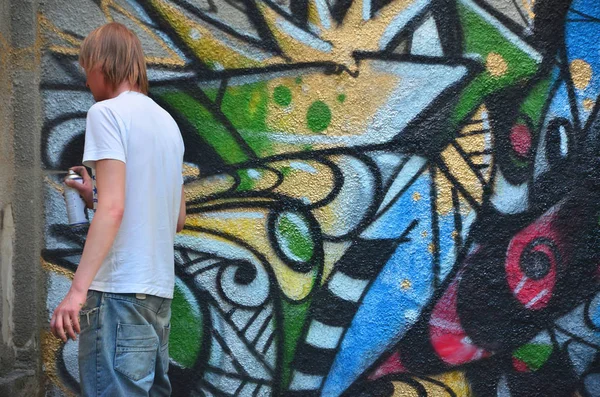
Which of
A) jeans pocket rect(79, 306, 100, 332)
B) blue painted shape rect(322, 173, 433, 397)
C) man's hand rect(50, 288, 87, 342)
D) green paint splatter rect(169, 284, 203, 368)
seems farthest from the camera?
green paint splatter rect(169, 284, 203, 368)

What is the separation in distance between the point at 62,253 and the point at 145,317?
3.74ft

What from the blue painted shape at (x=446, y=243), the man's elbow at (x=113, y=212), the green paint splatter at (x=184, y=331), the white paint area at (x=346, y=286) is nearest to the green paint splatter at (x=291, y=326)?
the white paint area at (x=346, y=286)

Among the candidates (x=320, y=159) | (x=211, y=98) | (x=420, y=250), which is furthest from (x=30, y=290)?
(x=420, y=250)

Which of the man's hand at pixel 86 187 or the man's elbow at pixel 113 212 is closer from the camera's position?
the man's elbow at pixel 113 212

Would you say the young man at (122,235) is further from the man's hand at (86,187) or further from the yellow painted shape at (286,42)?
the yellow painted shape at (286,42)

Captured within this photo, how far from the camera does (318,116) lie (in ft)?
10.7

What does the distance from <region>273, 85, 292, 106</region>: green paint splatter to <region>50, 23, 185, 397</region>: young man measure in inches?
33.3

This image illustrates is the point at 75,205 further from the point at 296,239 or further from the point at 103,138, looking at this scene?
the point at 296,239

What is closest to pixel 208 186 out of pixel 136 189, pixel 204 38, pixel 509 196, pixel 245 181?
pixel 245 181

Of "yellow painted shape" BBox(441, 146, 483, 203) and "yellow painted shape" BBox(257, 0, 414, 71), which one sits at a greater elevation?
"yellow painted shape" BBox(257, 0, 414, 71)

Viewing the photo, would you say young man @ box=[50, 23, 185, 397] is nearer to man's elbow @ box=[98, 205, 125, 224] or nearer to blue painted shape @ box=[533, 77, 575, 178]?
man's elbow @ box=[98, 205, 125, 224]

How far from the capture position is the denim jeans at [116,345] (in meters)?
2.31

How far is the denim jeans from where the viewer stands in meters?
2.31

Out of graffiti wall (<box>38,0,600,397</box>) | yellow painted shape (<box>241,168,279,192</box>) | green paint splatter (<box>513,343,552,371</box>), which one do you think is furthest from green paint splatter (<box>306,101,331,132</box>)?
green paint splatter (<box>513,343,552,371</box>)
